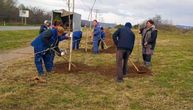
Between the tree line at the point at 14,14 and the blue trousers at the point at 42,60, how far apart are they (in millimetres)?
62455

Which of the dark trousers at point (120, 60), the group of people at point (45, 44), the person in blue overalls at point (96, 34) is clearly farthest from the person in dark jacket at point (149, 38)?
the person in blue overalls at point (96, 34)

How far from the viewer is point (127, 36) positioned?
11781mm

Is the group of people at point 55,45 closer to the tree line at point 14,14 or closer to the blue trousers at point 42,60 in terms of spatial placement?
the blue trousers at point 42,60

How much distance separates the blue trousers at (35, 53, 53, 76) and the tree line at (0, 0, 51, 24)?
205ft

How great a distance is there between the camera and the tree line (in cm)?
8762

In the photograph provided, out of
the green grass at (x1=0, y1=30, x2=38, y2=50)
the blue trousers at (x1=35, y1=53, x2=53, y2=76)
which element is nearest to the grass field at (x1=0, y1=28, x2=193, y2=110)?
the blue trousers at (x1=35, y1=53, x2=53, y2=76)

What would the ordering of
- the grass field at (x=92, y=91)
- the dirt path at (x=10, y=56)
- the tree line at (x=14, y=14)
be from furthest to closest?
the tree line at (x=14, y=14), the dirt path at (x=10, y=56), the grass field at (x=92, y=91)

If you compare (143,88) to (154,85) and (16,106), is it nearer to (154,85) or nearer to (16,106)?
(154,85)

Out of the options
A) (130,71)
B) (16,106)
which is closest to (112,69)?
(130,71)

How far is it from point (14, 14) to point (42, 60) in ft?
283

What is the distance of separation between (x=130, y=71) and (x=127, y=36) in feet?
8.14

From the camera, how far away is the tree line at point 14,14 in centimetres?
8762

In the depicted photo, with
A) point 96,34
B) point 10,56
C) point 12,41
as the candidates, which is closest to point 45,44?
point 10,56

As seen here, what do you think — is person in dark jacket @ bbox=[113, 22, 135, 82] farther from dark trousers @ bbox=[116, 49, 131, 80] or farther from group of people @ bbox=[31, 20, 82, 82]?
group of people @ bbox=[31, 20, 82, 82]
